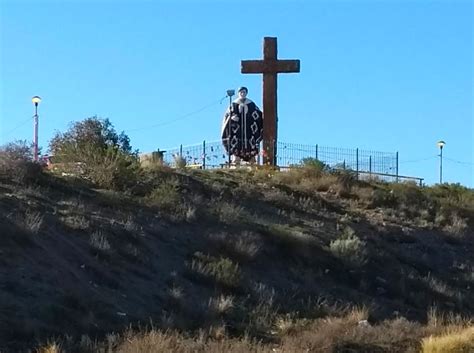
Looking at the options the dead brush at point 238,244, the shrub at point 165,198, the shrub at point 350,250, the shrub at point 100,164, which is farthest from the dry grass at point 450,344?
the shrub at point 100,164

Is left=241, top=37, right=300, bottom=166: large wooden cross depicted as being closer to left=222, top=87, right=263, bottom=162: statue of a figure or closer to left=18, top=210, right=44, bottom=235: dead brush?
left=222, top=87, right=263, bottom=162: statue of a figure

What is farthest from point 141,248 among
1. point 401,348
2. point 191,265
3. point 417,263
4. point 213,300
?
point 417,263

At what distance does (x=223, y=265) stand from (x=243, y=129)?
51.8 feet

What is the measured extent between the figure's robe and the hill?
14.3ft

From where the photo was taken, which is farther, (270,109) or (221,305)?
(270,109)

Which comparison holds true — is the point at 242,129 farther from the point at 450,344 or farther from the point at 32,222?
the point at 450,344

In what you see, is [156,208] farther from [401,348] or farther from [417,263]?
[401,348]

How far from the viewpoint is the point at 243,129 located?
33.3 m

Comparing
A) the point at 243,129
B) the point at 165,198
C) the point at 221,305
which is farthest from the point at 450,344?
the point at 243,129

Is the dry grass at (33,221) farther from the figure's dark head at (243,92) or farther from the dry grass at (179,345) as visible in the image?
the figure's dark head at (243,92)

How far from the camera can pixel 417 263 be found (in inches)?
913

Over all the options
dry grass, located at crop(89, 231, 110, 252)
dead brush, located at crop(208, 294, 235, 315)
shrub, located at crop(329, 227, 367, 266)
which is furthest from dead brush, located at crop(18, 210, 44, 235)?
shrub, located at crop(329, 227, 367, 266)

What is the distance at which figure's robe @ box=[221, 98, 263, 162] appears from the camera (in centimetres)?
3338

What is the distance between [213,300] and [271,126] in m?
17.9
